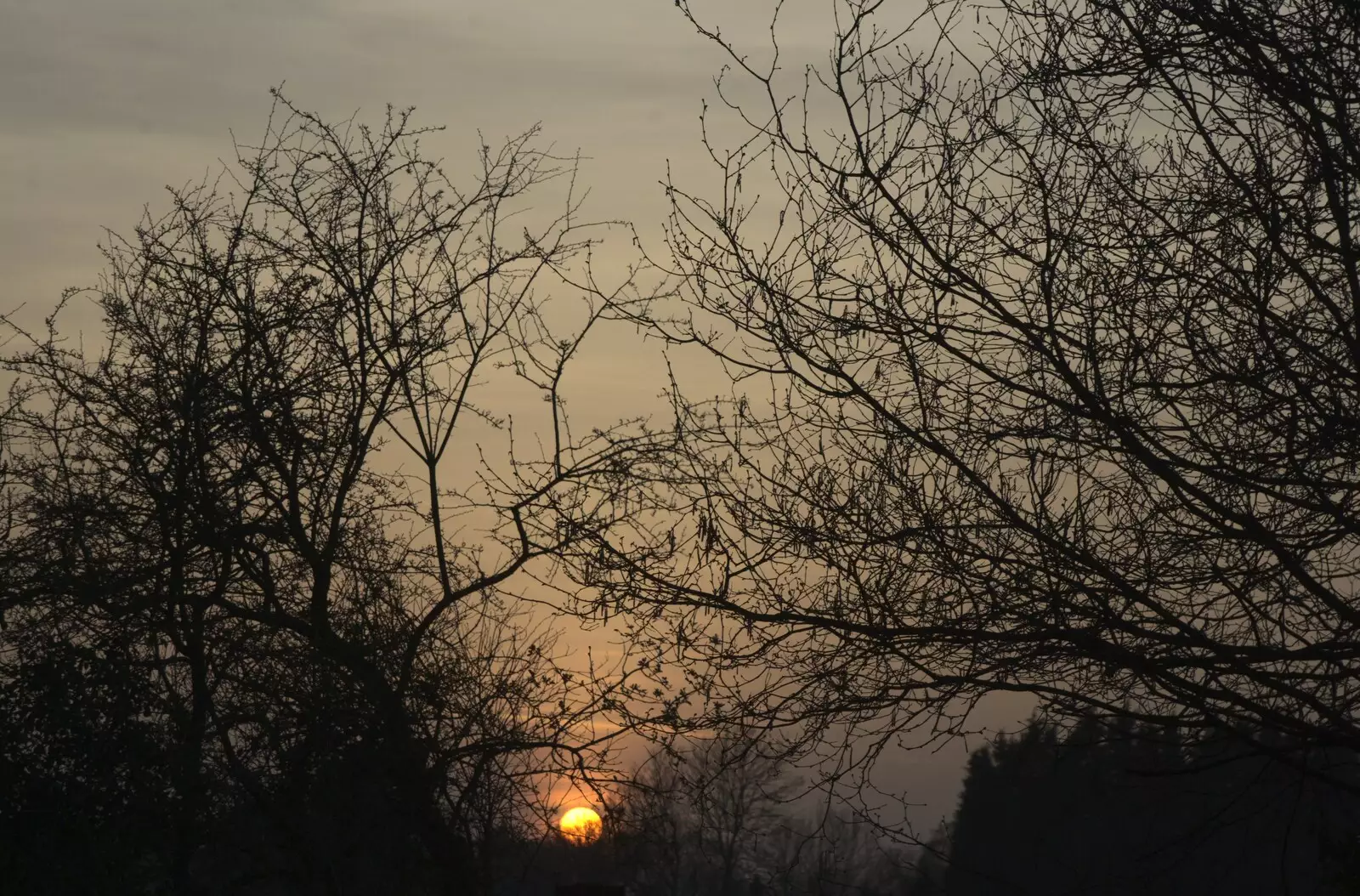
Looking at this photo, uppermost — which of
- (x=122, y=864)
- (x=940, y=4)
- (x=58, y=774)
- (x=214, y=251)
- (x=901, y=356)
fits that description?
(x=214, y=251)

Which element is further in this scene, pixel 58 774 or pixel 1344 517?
pixel 58 774

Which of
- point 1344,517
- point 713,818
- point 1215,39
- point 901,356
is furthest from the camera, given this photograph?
point 713,818

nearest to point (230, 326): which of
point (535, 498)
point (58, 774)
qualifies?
point (535, 498)

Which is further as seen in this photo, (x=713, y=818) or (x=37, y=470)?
(x=37, y=470)

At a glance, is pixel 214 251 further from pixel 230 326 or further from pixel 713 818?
pixel 713 818

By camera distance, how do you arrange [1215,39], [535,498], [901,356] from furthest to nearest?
1. [535,498]
2. [901,356]
3. [1215,39]

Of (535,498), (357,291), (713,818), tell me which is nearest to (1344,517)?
A: (713,818)

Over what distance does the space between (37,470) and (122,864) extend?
281cm

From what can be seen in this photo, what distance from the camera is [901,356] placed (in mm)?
5672

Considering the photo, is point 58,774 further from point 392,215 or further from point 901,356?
point 901,356

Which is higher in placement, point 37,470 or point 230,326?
point 230,326

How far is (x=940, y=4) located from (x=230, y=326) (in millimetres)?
5188

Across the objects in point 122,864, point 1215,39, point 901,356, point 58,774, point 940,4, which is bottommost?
point 122,864

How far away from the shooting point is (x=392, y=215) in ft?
30.6
